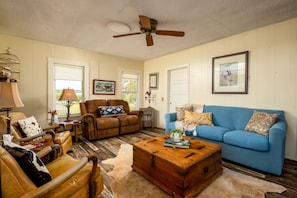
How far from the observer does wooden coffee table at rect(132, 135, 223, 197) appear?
63.5 inches

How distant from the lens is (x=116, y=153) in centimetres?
290

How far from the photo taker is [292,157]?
261cm

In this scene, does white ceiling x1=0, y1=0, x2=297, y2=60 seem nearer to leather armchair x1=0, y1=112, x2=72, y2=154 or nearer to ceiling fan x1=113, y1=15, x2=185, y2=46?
ceiling fan x1=113, y1=15, x2=185, y2=46

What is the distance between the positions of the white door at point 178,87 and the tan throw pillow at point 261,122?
186cm

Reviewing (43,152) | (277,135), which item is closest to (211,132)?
(277,135)

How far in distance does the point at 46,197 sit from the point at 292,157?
366 centimetres

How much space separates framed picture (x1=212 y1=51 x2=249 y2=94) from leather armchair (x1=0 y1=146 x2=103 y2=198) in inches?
127

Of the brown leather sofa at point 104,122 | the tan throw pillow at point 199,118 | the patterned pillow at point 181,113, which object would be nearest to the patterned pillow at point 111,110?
the brown leather sofa at point 104,122

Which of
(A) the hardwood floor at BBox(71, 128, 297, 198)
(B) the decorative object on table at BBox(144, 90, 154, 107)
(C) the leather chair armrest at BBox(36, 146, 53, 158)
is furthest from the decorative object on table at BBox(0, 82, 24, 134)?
(B) the decorative object on table at BBox(144, 90, 154, 107)

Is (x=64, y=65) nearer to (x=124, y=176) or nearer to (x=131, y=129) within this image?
(x=131, y=129)

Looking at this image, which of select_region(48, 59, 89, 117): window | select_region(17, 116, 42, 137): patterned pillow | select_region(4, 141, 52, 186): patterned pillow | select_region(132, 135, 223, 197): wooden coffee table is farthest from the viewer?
select_region(48, 59, 89, 117): window

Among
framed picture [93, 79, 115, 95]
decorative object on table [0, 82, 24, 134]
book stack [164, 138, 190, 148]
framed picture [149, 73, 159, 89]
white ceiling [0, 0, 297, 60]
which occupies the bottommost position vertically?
book stack [164, 138, 190, 148]

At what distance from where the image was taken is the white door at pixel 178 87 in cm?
445

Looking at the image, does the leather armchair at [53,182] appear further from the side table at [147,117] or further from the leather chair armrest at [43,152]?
the side table at [147,117]
